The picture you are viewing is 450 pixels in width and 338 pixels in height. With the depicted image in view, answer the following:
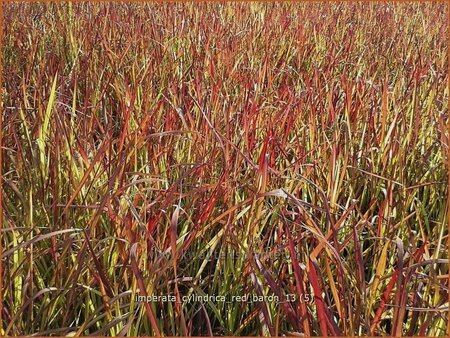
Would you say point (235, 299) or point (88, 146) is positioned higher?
point (88, 146)

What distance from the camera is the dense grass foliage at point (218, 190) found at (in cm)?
70

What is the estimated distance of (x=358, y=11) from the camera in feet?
7.24

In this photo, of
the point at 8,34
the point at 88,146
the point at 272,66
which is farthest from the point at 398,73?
the point at 8,34

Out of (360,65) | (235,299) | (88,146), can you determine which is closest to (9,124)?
(88,146)

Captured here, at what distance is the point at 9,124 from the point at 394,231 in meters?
0.75

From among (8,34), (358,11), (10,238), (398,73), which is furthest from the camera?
(358,11)

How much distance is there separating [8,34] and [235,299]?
125cm

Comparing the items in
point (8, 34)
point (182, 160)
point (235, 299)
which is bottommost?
point (235, 299)

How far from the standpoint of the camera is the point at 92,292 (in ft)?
2.44

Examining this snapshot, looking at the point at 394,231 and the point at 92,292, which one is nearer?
the point at 92,292

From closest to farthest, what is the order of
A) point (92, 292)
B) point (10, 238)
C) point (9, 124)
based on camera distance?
1. point (92, 292)
2. point (10, 238)
3. point (9, 124)

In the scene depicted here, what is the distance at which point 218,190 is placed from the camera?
84 centimetres

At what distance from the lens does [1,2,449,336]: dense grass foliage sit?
0.70 metres

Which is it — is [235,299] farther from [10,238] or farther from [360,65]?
[360,65]
